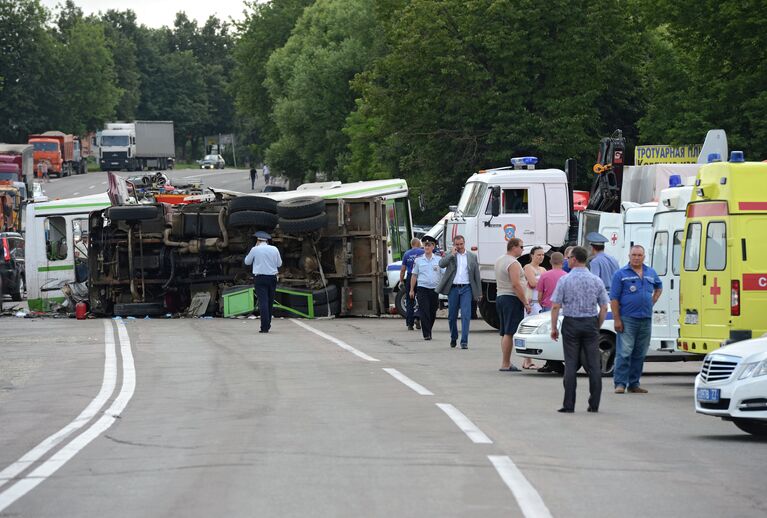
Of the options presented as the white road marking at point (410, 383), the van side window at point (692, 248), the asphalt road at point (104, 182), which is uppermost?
the asphalt road at point (104, 182)

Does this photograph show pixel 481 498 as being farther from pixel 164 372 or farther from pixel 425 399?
pixel 164 372

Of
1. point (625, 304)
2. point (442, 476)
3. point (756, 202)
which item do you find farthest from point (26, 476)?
point (756, 202)

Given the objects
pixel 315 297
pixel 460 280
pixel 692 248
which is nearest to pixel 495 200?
pixel 315 297

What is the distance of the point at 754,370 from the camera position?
40.0ft

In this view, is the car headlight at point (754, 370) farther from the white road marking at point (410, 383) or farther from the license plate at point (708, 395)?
the white road marking at point (410, 383)

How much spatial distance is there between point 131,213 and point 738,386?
19887mm

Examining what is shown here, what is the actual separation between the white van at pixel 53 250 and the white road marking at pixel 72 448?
14757 mm

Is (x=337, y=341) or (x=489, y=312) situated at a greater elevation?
(x=489, y=312)

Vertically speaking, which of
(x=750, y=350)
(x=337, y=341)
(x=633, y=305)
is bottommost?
(x=337, y=341)

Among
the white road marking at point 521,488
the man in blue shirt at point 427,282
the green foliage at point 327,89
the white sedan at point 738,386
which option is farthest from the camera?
the green foliage at point 327,89

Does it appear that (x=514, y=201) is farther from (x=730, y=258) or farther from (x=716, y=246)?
(x=730, y=258)

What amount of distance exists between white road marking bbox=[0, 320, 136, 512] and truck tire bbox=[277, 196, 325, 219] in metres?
11.3

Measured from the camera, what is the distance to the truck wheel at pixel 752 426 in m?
12.3

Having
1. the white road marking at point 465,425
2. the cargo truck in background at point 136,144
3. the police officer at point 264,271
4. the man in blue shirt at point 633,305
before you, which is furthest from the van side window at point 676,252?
the cargo truck in background at point 136,144
